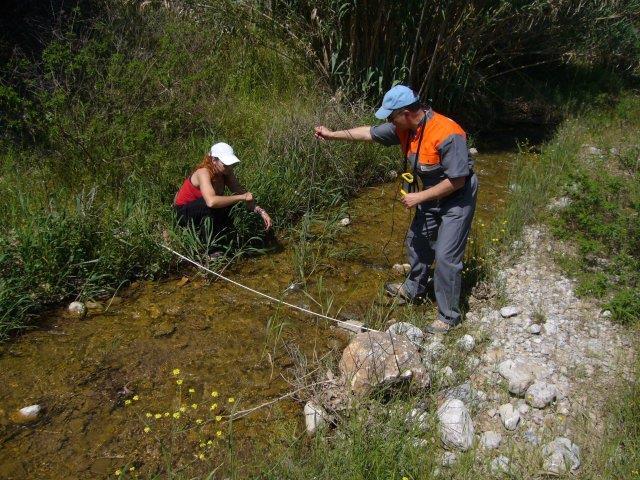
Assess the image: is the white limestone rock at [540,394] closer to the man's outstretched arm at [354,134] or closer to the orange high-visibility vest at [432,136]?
the orange high-visibility vest at [432,136]

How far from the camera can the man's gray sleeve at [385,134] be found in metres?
4.36

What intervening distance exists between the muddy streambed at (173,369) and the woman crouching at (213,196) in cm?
43

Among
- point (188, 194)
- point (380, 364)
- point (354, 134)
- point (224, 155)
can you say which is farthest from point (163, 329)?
point (354, 134)

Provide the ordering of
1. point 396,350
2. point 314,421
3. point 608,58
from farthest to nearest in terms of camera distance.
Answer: point 608,58 < point 396,350 < point 314,421

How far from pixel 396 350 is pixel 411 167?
1.25 metres

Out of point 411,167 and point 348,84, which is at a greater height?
point 411,167

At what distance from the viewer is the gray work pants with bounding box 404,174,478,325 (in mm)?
4113

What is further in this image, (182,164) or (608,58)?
(608,58)

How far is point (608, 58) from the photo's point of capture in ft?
36.0

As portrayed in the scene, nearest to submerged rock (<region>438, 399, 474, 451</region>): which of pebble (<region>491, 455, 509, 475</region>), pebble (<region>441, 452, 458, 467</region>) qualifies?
pebble (<region>441, 452, 458, 467</region>)

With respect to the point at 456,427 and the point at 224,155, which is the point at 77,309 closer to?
the point at 224,155

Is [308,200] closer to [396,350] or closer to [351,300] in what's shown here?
[351,300]

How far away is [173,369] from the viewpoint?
3982 millimetres

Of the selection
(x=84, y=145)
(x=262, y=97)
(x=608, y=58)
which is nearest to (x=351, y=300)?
(x=84, y=145)
